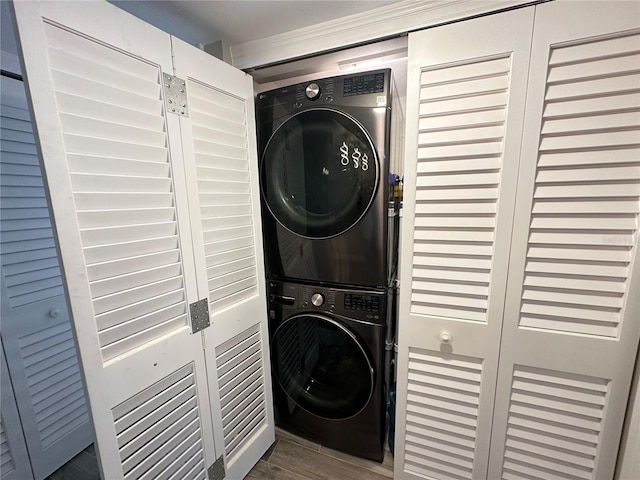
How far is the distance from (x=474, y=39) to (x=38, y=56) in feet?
4.03

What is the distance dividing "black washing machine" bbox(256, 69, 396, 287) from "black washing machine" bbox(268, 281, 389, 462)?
0.10 meters

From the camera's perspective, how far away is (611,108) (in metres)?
0.80

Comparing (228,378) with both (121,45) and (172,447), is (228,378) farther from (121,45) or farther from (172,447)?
(121,45)

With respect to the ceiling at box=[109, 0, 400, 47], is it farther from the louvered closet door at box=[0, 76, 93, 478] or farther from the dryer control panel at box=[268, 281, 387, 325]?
the dryer control panel at box=[268, 281, 387, 325]

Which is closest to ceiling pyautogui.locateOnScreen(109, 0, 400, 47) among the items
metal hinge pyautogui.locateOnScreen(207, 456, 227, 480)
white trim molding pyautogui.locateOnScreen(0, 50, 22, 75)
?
white trim molding pyautogui.locateOnScreen(0, 50, 22, 75)

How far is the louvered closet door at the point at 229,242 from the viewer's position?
3.36ft

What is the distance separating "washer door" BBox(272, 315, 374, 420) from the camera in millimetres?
1329

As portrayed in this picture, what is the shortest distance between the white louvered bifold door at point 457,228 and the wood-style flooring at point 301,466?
0.36 m

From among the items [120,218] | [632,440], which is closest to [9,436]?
[120,218]

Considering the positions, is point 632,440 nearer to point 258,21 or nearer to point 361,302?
point 361,302

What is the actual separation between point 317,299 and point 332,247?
0.27 m

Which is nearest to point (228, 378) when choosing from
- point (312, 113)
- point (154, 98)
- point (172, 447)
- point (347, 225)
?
point (172, 447)

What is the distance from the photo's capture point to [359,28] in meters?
1.09

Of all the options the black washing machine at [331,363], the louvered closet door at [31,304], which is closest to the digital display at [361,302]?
the black washing machine at [331,363]
